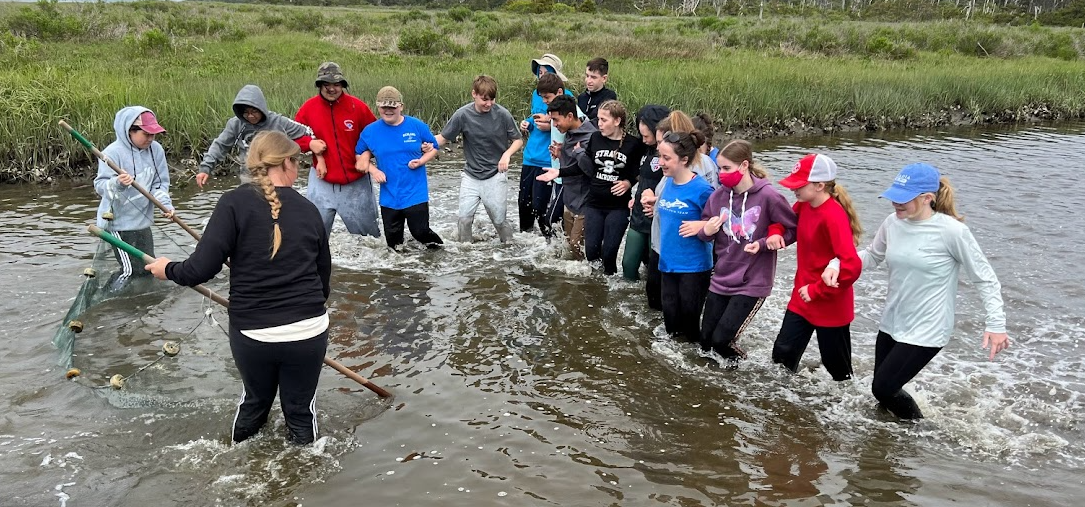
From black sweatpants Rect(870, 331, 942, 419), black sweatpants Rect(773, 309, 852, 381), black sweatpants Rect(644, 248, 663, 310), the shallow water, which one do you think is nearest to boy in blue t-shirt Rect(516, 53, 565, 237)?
the shallow water

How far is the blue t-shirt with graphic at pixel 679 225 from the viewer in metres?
5.66

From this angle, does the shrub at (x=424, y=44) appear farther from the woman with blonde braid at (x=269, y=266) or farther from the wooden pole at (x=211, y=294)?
the woman with blonde braid at (x=269, y=266)

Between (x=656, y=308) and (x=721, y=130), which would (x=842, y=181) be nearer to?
(x=721, y=130)

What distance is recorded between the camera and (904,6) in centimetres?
6575

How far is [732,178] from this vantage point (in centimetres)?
523

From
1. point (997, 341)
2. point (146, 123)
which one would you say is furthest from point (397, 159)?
point (997, 341)

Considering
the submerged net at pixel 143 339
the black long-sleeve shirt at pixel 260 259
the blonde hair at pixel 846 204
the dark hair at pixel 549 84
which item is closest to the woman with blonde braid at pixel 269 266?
the black long-sleeve shirt at pixel 260 259

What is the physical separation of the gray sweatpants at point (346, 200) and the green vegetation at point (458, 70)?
554 centimetres

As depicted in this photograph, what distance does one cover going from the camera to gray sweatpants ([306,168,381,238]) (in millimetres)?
7629

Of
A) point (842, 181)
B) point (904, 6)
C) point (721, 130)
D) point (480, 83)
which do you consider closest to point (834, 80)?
point (721, 130)

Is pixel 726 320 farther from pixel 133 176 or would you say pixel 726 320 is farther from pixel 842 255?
pixel 133 176

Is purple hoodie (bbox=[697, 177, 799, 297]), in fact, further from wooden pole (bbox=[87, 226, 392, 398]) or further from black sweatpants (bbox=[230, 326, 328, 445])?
black sweatpants (bbox=[230, 326, 328, 445])

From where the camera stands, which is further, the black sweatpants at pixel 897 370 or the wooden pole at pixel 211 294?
the black sweatpants at pixel 897 370

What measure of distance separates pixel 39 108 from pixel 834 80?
1734 cm
